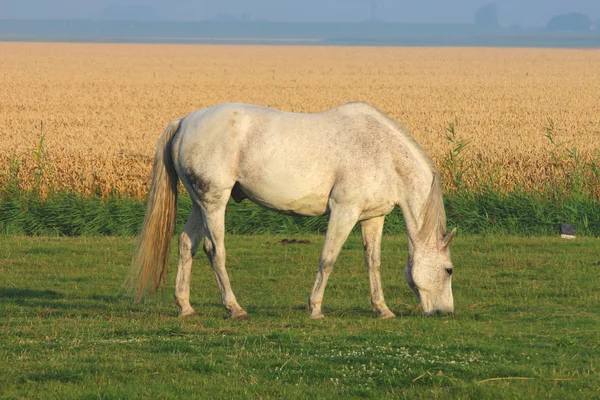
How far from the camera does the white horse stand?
1005cm

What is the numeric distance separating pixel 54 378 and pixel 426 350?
297 cm

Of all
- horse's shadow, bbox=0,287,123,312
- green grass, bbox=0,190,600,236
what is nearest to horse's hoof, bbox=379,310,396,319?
horse's shadow, bbox=0,287,123,312

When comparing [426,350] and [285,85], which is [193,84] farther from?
[426,350]

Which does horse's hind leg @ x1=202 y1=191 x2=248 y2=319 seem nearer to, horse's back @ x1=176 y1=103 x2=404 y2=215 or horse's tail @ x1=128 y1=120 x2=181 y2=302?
horse's back @ x1=176 y1=103 x2=404 y2=215

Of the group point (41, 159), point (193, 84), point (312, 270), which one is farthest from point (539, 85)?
point (312, 270)

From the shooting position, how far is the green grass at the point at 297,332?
7.09 metres

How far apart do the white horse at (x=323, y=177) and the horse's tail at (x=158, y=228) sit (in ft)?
1.16

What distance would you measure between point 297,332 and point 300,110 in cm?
3281

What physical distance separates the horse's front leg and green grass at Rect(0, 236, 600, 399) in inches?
7.9

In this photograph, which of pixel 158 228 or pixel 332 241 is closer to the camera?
pixel 332 241

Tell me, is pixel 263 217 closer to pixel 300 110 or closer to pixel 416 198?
pixel 416 198

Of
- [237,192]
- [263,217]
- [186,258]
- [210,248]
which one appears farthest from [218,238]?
[263,217]

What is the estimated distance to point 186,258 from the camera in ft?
34.4

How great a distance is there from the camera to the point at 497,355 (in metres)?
8.05
